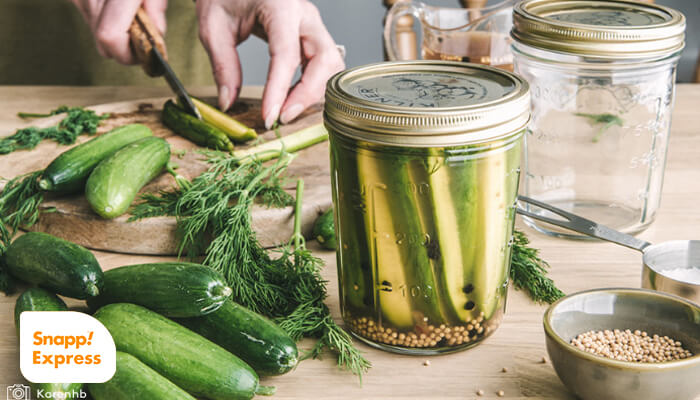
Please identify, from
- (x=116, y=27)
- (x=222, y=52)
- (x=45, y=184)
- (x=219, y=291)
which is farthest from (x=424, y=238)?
(x=116, y=27)

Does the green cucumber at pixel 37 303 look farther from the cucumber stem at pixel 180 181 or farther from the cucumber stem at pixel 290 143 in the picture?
the cucumber stem at pixel 290 143

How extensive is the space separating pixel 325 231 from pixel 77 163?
472mm

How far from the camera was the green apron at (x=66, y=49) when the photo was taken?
237 centimetres

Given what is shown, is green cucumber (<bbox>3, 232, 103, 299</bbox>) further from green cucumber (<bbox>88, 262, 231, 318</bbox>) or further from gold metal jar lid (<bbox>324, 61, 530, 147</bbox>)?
gold metal jar lid (<bbox>324, 61, 530, 147</bbox>)

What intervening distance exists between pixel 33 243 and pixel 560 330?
69 centimetres

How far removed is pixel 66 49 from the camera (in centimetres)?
244

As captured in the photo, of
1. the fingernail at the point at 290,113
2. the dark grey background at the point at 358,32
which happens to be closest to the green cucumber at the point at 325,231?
the fingernail at the point at 290,113

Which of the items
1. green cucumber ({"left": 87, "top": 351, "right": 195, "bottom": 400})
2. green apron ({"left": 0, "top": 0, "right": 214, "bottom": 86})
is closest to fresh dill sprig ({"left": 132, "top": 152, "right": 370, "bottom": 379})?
green cucumber ({"left": 87, "top": 351, "right": 195, "bottom": 400})

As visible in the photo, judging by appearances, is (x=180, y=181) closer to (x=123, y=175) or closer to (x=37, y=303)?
(x=123, y=175)

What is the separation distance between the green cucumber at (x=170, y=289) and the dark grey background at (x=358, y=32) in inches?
105

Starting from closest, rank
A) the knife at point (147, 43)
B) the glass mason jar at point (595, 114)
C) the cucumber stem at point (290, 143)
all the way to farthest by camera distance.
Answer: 1. the glass mason jar at point (595, 114)
2. the cucumber stem at point (290, 143)
3. the knife at point (147, 43)

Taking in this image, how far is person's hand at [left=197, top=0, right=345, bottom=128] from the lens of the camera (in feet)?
5.59

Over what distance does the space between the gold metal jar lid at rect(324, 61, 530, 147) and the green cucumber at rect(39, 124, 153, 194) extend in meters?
0.63

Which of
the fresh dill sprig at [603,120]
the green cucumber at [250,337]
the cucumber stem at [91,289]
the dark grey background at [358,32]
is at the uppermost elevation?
the fresh dill sprig at [603,120]
